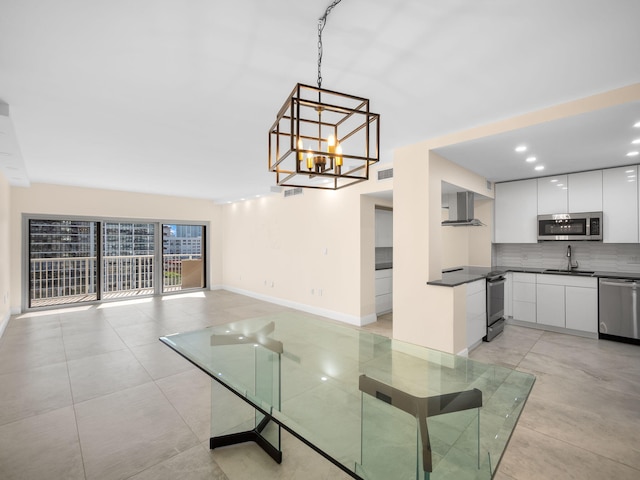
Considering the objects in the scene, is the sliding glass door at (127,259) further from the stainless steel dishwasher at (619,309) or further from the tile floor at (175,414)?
the stainless steel dishwasher at (619,309)

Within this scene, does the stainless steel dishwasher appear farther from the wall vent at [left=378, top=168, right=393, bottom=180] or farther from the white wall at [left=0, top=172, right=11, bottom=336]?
the white wall at [left=0, top=172, right=11, bottom=336]

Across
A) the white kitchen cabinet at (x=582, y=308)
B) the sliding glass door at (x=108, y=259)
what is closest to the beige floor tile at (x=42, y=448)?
the sliding glass door at (x=108, y=259)

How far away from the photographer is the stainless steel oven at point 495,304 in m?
4.31

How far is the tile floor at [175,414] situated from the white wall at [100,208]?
7.67 feet

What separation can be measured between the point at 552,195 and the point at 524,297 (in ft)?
5.64

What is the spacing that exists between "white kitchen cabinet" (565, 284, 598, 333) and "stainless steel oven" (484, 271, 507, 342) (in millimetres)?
867

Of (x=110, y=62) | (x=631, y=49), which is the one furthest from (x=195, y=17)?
(x=631, y=49)

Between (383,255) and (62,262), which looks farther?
(62,262)

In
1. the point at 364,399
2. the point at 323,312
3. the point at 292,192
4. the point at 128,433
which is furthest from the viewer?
the point at 292,192

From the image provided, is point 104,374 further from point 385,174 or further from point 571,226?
point 571,226

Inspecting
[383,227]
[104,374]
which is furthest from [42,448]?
[383,227]

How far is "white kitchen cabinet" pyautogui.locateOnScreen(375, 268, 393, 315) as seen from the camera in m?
5.69

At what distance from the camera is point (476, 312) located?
400cm

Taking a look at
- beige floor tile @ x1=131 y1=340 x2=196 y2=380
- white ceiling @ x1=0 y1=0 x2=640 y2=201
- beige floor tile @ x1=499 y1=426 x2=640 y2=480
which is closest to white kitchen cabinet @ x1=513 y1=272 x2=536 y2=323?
white ceiling @ x1=0 y1=0 x2=640 y2=201
